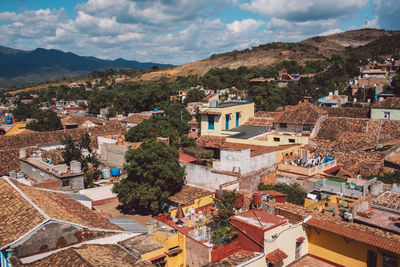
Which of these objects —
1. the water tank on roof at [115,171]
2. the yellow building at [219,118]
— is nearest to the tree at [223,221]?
the water tank on roof at [115,171]

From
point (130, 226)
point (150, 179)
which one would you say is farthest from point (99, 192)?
point (130, 226)

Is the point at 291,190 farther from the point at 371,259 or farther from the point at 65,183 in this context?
the point at 65,183

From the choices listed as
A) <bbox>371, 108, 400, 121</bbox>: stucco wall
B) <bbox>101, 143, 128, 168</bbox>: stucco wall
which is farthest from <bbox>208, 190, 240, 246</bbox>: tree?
<bbox>371, 108, 400, 121</bbox>: stucco wall

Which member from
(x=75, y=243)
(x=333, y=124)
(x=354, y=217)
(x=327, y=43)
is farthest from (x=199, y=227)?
(x=327, y=43)

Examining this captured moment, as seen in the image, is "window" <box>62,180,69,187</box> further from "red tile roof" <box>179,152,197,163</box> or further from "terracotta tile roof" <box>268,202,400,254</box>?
"terracotta tile roof" <box>268,202,400,254</box>

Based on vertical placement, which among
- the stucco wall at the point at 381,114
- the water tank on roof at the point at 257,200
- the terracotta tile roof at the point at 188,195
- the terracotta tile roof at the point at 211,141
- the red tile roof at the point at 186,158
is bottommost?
the terracotta tile roof at the point at 188,195

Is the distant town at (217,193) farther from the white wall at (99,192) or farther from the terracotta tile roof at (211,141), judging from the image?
the terracotta tile roof at (211,141)
